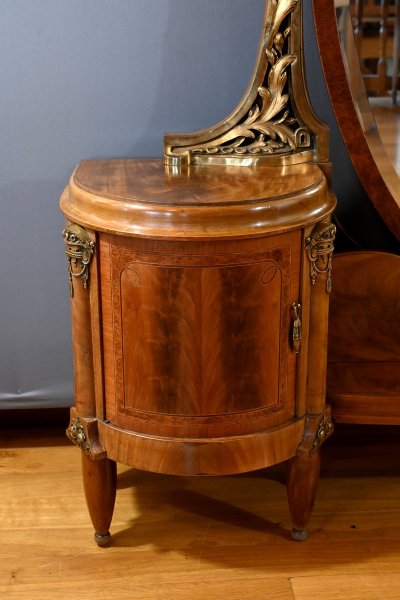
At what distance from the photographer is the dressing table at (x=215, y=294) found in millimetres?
1199

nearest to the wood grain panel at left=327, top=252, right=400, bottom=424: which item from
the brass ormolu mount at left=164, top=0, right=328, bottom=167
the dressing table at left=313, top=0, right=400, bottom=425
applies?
the dressing table at left=313, top=0, right=400, bottom=425

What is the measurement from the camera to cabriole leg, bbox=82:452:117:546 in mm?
1408

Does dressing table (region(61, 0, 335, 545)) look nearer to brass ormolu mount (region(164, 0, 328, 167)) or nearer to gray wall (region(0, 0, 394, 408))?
brass ormolu mount (region(164, 0, 328, 167))

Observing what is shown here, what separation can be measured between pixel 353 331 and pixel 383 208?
0.73 feet

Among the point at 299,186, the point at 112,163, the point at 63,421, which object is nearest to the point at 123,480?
the point at 63,421

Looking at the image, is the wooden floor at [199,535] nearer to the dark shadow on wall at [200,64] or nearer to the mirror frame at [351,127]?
the mirror frame at [351,127]

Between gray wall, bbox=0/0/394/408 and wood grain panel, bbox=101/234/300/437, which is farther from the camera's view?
gray wall, bbox=0/0/394/408

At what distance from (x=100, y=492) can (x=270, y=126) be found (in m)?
0.69

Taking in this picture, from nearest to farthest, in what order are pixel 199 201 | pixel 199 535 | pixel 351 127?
1. pixel 199 201
2. pixel 351 127
3. pixel 199 535

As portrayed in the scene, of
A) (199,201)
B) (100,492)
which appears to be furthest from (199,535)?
(199,201)

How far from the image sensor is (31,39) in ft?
4.99

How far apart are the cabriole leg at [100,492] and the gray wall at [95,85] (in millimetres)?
452

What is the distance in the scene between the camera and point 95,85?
1.55m

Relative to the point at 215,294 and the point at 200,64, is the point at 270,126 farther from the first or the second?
the point at 215,294
